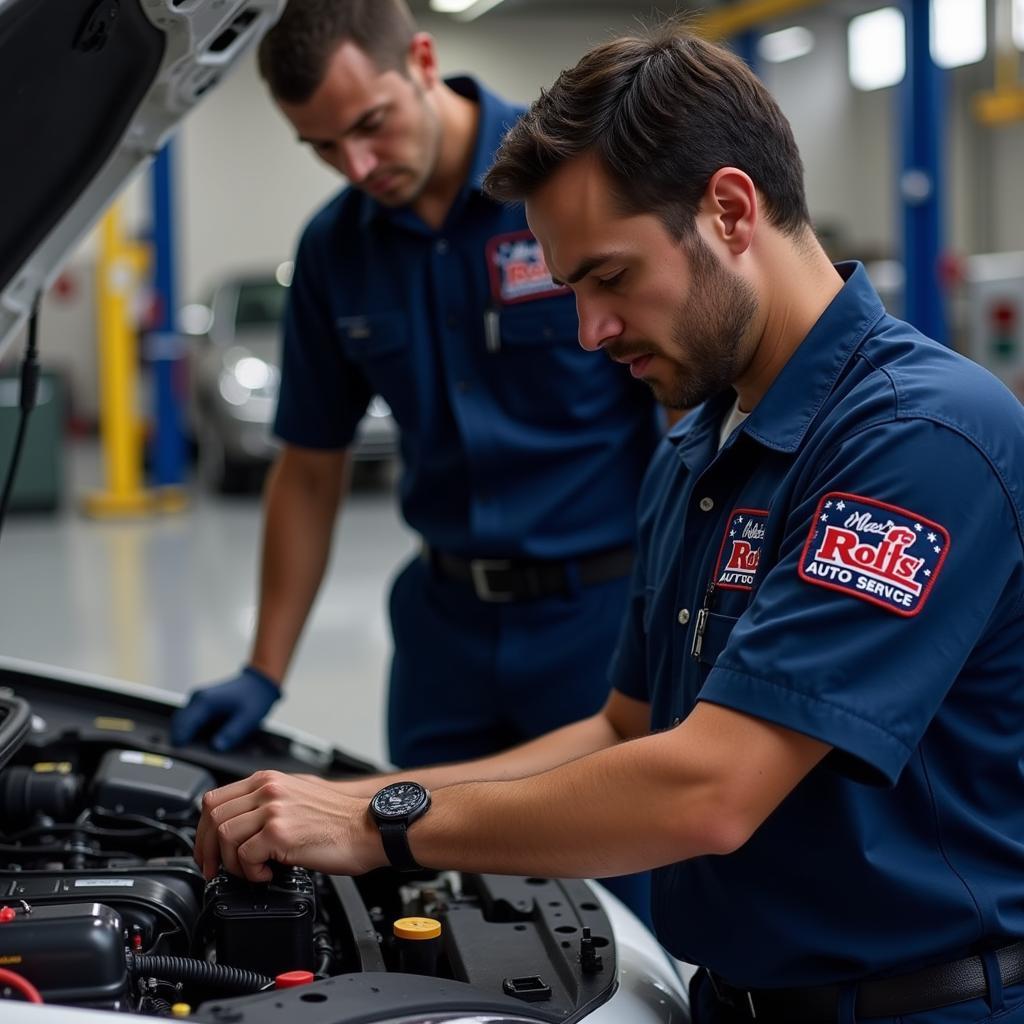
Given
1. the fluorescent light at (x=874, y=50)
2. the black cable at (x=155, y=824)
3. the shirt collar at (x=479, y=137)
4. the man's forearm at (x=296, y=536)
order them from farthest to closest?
the fluorescent light at (x=874, y=50) < the man's forearm at (x=296, y=536) < the shirt collar at (x=479, y=137) < the black cable at (x=155, y=824)

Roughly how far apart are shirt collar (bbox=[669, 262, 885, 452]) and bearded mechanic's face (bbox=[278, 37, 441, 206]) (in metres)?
0.88

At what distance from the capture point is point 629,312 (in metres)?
1.27

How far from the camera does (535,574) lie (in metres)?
2.21

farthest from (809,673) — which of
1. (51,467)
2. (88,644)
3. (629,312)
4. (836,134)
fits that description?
(836,134)

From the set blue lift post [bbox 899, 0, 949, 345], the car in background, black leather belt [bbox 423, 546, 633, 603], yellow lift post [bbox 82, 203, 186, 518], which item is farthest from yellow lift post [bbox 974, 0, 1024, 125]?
black leather belt [bbox 423, 546, 633, 603]

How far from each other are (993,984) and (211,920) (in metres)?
0.69

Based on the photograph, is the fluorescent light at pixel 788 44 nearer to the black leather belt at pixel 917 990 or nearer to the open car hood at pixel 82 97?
the open car hood at pixel 82 97

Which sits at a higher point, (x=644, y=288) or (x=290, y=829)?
(x=644, y=288)

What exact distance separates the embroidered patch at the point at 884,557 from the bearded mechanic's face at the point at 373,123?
109cm

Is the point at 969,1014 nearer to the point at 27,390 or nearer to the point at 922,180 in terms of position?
the point at 27,390

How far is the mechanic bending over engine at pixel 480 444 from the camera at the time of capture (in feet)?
7.21

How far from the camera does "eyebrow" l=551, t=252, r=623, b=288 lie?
4.09 ft

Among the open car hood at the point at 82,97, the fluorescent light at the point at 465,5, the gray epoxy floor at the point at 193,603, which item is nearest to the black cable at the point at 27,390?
the open car hood at the point at 82,97

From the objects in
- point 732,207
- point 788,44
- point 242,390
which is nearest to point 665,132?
point 732,207
